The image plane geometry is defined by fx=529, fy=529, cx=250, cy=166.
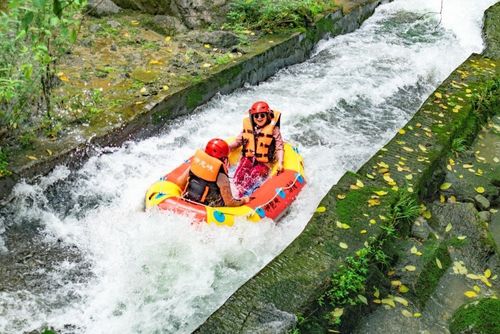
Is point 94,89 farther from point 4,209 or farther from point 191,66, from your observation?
point 4,209

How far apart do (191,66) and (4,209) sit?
13.2 ft

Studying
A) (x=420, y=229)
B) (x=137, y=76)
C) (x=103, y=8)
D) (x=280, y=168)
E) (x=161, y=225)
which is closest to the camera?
(x=420, y=229)

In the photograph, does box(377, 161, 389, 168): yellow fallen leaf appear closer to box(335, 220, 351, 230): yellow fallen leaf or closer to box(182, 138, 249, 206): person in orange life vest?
box(335, 220, 351, 230): yellow fallen leaf

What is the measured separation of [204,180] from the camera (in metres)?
5.89

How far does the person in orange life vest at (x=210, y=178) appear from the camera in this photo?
5.84m

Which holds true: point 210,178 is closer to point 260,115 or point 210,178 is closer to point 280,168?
point 280,168

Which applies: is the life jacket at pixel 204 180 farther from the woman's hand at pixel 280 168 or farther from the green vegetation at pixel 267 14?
the green vegetation at pixel 267 14

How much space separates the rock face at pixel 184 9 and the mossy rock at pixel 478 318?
7.33 meters

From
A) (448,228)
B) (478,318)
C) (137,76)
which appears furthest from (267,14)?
(478,318)

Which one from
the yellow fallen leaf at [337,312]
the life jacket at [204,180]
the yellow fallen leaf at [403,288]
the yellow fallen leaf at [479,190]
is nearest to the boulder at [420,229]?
the yellow fallen leaf at [403,288]

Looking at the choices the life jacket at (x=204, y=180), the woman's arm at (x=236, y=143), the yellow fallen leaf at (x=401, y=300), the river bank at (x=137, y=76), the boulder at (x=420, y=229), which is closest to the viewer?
the yellow fallen leaf at (x=401, y=300)

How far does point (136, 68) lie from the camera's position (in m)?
8.39

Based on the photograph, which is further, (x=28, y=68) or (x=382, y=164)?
(x=382, y=164)

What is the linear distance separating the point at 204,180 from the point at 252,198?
2.25 feet
